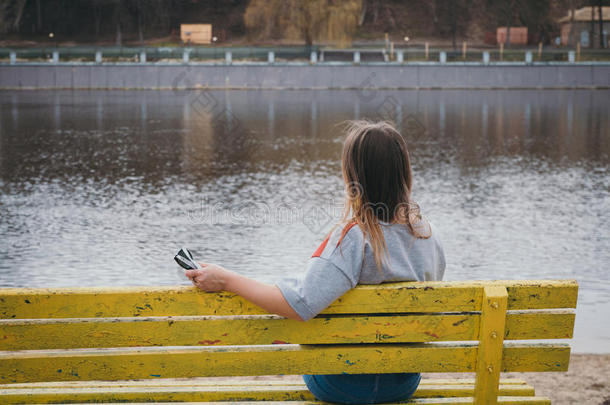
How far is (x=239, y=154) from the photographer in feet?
56.9

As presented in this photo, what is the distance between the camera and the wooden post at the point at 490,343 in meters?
2.63

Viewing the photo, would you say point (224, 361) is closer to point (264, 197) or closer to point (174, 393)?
point (174, 393)

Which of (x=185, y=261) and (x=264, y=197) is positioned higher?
(x=185, y=261)

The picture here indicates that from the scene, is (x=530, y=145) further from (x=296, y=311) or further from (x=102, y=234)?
(x=296, y=311)

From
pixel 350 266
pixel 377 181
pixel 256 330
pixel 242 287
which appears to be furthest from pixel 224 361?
pixel 377 181

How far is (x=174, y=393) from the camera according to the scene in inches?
119

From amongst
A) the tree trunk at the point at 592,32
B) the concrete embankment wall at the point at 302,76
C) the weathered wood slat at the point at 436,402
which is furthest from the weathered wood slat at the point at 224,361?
the tree trunk at the point at 592,32

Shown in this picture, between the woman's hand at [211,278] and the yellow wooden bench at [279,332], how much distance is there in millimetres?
30

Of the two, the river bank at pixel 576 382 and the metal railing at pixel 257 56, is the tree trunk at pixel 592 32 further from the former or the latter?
the river bank at pixel 576 382

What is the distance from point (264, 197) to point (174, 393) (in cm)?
902

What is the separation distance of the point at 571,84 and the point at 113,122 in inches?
1355

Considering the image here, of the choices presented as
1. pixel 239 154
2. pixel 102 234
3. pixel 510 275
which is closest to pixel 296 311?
pixel 510 275

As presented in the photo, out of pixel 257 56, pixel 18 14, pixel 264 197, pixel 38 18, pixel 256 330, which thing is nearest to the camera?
pixel 256 330

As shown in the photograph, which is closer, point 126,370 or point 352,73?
point 126,370
